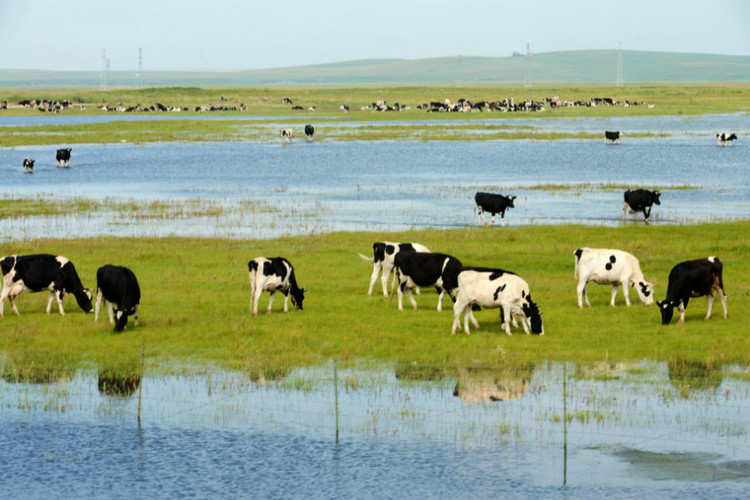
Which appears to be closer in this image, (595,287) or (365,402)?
(365,402)

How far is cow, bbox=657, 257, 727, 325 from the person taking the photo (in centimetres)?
2355

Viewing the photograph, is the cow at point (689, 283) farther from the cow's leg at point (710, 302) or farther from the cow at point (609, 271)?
the cow at point (609, 271)

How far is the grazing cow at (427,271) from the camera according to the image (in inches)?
983

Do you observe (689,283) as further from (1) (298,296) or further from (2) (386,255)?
(1) (298,296)

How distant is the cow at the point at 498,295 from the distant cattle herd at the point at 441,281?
0.02 m

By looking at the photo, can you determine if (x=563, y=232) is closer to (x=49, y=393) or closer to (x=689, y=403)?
(x=689, y=403)

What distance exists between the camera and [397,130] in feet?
362

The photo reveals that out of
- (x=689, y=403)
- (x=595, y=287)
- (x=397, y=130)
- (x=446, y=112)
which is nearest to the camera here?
(x=689, y=403)

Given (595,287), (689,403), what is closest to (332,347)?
(689,403)

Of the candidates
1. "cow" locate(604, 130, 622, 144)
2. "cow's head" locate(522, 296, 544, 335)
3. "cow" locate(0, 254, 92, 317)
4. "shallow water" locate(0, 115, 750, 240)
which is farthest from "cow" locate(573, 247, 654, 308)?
"cow" locate(604, 130, 622, 144)

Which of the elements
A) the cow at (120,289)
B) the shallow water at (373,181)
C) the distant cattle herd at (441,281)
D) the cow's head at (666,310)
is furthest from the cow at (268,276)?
the shallow water at (373,181)

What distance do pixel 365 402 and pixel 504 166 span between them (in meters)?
54.1

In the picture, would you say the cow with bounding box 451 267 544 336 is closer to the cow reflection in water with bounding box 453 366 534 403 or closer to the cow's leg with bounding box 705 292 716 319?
the cow reflection in water with bounding box 453 366 534 403

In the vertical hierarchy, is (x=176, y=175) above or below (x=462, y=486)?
above
